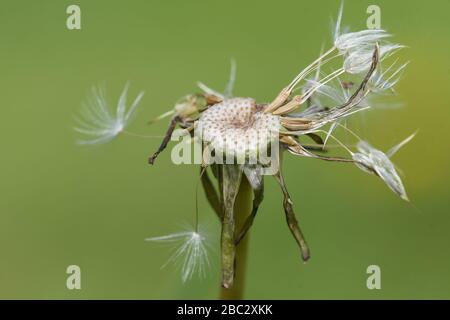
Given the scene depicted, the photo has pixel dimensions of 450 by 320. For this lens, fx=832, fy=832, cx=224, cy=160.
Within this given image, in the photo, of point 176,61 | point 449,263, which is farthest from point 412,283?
point 176,61

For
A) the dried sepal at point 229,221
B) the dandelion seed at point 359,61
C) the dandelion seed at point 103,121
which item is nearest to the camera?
the dried sepal at point 229,221

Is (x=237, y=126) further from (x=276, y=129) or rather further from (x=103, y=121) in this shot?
(x=103, y=121)

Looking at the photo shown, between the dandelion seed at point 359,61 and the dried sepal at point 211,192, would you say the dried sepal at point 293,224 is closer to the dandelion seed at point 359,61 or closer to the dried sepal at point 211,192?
the dried sepal at point 211,192

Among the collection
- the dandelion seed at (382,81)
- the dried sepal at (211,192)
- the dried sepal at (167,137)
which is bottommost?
the dried sepal at (211,192)

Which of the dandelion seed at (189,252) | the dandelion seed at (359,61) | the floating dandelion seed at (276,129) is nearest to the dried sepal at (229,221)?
the floating dandelion seed at (276,129)

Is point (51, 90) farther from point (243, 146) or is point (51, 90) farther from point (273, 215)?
point (243, 146)

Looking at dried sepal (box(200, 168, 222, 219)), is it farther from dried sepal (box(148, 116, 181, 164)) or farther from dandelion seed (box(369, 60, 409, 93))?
dandelion seed (box(369, 60, 409, 93))
